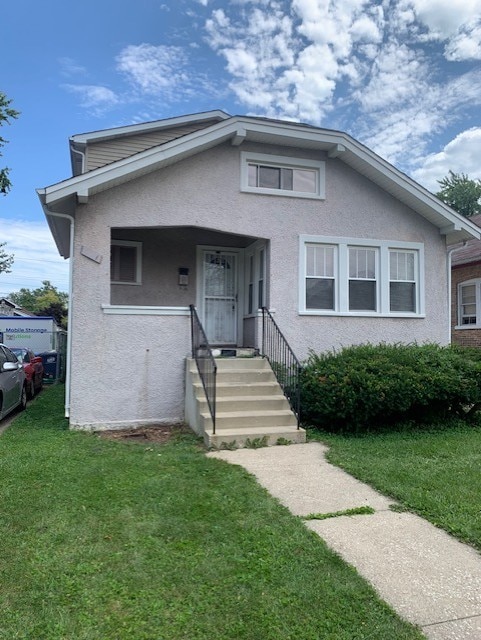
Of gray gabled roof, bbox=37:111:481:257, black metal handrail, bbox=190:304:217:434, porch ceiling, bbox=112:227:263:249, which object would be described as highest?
gray gabled roof, bbox=37:111:481:257

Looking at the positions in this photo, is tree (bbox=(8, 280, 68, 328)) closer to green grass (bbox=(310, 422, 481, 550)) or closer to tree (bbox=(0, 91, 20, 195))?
tree (bbox=(0, 91, 20, 195))

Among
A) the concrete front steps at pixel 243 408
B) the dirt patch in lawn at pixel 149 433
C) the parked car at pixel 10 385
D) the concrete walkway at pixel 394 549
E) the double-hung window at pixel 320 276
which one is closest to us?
the concrete walkway at pixel 394 549

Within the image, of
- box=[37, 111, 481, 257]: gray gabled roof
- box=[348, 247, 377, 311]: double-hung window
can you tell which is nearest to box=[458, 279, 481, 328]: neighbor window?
box=[37, 111, 481, 257]: gray gabled roof

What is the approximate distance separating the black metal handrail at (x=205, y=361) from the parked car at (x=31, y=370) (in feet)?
18.2

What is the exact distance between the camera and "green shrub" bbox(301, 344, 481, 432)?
7.46m

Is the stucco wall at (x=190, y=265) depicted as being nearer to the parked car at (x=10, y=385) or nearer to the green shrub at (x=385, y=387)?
the green shrub at (x=385, y=387)

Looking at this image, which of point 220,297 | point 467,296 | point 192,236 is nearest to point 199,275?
point 220,297

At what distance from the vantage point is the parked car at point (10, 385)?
870 cm

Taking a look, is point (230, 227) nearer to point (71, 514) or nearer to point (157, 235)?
point (157, 235)

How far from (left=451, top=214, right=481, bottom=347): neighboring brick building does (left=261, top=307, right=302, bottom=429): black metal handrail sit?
922 cm

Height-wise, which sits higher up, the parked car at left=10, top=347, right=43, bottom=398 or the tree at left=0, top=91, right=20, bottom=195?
the tree at left=0, top=91, right=20, bottom=195

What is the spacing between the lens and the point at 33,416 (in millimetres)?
9469

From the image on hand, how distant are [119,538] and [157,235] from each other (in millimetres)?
7513

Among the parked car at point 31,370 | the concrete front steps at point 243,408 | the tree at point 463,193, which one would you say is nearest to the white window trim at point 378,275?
the concrete front steps at point 243,408
